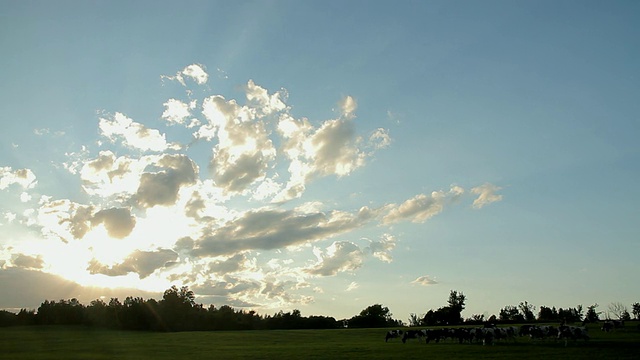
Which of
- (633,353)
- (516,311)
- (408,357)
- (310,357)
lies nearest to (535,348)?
(633,353)

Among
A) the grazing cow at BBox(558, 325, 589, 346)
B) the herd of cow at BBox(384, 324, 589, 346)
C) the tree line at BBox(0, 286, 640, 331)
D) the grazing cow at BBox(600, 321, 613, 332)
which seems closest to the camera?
the grazing cow at BBox(558, 325, 589, 346)

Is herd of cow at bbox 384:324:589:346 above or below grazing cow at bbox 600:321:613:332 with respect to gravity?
below

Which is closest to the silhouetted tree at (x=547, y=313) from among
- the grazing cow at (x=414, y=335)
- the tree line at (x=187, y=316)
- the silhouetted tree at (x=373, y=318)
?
the tree line at (x=187, y=316)

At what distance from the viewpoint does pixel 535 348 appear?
3791 centimetres

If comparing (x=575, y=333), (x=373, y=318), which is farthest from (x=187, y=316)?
(x=575, y=333)

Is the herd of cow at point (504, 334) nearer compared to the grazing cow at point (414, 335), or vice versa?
the herd of cow at point (504, 334)

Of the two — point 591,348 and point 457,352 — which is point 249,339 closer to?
point 457,352

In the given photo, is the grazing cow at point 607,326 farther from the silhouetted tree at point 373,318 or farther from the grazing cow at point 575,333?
the silhouetted tree at point 373,318

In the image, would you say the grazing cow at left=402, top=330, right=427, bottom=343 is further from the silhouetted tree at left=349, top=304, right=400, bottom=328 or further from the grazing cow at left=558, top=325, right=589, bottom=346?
the silhouetted tree at left=349, top=304, right=400, bottom=328

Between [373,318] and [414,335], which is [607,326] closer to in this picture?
[414,335]

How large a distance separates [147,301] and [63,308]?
59.2ft

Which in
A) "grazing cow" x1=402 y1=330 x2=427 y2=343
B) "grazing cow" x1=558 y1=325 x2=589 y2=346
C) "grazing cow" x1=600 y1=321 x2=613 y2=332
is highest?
"grazing cow" x1=600 y1=321 x2=613 y2=332

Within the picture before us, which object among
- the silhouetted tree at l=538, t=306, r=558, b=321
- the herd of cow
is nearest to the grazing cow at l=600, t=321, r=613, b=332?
the herd of cow

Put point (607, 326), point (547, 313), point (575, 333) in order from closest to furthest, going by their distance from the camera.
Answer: point (575, 333), point (607, 326), point (547, 313)
